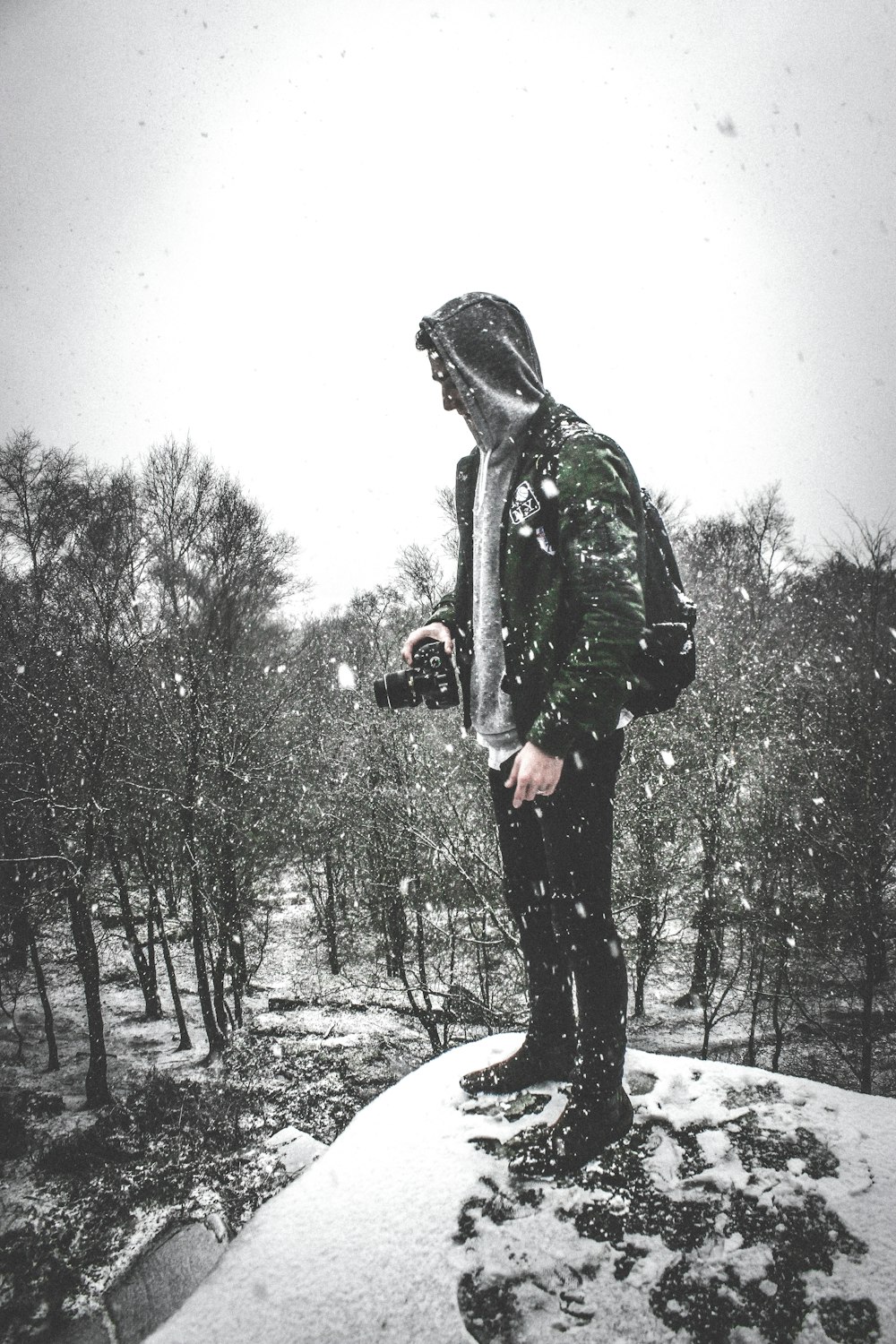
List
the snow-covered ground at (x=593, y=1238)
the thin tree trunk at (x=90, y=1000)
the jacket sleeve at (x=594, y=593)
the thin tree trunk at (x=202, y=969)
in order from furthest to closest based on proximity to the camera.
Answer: the thin tree trunk at (x=202, y=969)
the thin tree trunk at (x=90, y=1000)
the jacket sleeve at (x=594, y=593)
the snow-covered ground at (x=593, y=1238)

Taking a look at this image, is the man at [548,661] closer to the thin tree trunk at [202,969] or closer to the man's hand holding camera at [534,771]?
the man's hand holding camera at [534,771]

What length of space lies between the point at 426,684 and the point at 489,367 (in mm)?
1084

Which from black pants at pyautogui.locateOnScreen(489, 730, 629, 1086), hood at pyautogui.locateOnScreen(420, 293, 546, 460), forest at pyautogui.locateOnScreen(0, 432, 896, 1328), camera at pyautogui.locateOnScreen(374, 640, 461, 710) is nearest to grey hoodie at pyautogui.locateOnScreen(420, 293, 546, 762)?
hood at pyautogui.locateOnScreen(420, 293, 546, 460)

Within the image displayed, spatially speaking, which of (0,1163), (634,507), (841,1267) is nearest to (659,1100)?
(841,1267)

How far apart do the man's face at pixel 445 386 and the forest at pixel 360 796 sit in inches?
430

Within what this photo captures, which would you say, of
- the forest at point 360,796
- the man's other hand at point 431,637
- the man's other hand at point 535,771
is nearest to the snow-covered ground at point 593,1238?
the man's other hand at point 535,771

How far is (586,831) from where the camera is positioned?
1.74 meters

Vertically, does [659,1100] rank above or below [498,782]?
below

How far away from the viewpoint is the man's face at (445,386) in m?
2.01

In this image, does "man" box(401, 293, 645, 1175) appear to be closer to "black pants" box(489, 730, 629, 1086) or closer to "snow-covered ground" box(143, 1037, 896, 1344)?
"black pants" box(489, 730, 629, 1086)

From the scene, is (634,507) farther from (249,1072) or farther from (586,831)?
(249,1072)

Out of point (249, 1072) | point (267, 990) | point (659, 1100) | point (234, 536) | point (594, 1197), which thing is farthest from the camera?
point (267, 990)

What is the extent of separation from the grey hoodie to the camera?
14 cm

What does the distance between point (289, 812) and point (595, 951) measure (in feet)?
69.3
